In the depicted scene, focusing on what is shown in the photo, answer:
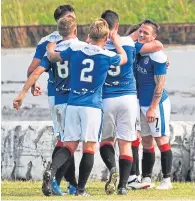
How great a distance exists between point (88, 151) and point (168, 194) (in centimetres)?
96

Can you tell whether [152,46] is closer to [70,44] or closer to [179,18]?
[70,44]

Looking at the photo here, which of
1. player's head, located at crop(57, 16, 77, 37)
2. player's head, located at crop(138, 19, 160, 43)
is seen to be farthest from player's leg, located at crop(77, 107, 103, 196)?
player's head, located at crop(138, 19, 160, 43)

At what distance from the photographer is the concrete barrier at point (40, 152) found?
13742mm

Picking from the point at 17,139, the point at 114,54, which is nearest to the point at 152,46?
the point at 114,54

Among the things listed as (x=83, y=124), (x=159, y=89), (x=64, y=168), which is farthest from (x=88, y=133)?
(x=159, y=89)

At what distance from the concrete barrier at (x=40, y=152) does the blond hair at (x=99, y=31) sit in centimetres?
277

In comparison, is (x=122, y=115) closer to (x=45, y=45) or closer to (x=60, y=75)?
(x=60, y=75)

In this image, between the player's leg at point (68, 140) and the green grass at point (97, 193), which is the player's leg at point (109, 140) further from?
the player's leg at point (68, 140)

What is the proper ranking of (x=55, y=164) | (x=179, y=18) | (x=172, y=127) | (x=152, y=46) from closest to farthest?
(x=55, y=164) < (x=152, y=46) < (x=172, y=127) < (x=179, y=18)

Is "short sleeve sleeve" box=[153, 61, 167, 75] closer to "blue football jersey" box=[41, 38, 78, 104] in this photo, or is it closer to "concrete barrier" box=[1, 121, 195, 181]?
"blue football jersey" box=[41, 38, 78, 104]

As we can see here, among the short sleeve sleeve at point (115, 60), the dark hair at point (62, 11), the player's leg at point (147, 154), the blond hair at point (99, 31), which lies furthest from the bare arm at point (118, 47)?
the player's leg at point (147, 154)

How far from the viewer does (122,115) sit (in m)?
11.8

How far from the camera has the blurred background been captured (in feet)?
55.6

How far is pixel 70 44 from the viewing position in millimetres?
11500
